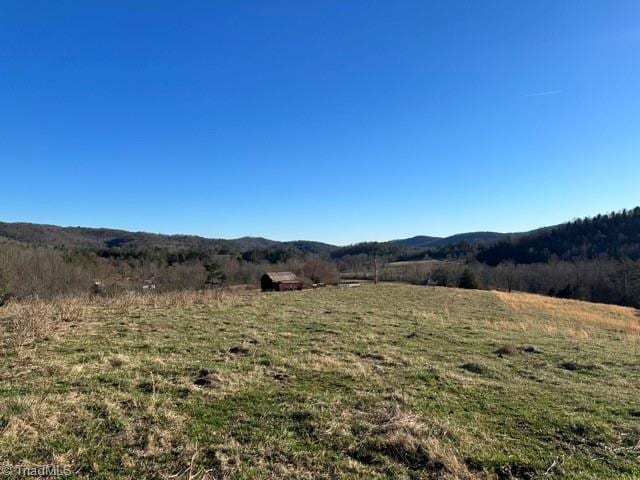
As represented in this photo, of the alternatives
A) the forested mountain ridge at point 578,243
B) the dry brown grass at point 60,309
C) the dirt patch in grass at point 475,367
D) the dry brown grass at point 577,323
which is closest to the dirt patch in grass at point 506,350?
the dirt patch in grass at point 475,367

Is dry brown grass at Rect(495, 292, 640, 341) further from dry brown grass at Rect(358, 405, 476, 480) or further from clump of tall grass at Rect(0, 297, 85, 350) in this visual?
clump of tall grass at Rect(0, 297, 85, 350)

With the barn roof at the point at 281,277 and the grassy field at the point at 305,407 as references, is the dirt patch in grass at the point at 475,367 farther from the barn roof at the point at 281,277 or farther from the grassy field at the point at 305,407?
the barn roof at the point at 281,277

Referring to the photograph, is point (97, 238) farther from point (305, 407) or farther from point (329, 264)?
point (305, 407)

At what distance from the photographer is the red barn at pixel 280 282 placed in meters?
48.4

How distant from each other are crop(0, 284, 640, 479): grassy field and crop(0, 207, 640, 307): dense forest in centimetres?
2595

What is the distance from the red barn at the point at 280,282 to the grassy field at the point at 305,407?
3611 centimetres

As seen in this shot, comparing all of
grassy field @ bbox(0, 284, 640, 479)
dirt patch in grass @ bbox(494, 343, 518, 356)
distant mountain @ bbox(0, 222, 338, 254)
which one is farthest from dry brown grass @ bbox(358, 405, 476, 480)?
distant mountain @ bbox(0, 222, 338, 254)

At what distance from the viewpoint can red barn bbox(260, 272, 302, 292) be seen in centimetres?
4844

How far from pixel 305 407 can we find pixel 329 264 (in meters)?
74.1

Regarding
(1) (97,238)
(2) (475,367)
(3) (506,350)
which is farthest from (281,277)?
(1) (97,238)

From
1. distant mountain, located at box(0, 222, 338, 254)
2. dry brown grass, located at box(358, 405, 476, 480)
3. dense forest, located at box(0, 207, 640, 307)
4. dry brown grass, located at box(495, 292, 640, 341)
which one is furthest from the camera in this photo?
distant mountain, located at box(0, 222, 338, 254)

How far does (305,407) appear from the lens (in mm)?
5879

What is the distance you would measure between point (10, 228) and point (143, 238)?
155 feet

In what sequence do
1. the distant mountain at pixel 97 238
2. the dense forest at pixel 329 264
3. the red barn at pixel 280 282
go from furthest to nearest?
the distant mountain at pixel 97 238 < the dense forest at pixel 329 264 < the red barn at pixel 280 282
